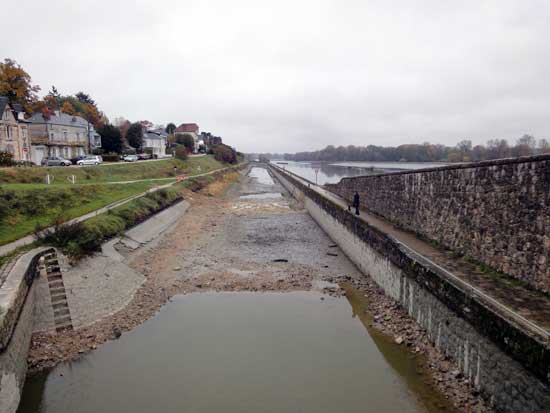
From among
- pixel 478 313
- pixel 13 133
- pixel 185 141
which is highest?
pixel 185 141

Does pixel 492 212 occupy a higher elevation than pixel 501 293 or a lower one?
higher

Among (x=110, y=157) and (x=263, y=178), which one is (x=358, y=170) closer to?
(x=263, y=178)

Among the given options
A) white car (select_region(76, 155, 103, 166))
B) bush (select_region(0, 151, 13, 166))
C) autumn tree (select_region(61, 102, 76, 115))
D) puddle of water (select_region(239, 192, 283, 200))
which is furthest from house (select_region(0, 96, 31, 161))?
autumn tree (select_region(61, 102, 76, 115))

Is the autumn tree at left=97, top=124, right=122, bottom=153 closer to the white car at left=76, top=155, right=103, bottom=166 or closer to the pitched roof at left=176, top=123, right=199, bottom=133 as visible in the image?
the white car at left=76, top=155, right=103, bottom=166

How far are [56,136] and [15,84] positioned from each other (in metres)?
14.0

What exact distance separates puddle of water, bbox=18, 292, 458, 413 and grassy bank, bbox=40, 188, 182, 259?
5108 mm

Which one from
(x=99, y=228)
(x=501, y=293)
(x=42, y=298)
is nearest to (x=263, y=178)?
(x=99, y=228)

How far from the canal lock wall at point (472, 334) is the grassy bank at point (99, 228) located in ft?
40.9

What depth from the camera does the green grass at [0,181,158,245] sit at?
56.7 ft

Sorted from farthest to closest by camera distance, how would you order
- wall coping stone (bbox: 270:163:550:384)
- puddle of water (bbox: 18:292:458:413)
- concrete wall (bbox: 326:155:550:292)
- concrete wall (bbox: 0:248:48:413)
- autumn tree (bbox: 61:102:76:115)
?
autumn tree (bbox: 61:102:76:115) < concrete wall (bbox: 326:155:550:292) < puddle of water (bbox: 18:292:458:413) < concrete wall (bbox: 0:248:48:413) < wall coping stone (bbox: 270:163:550:384)

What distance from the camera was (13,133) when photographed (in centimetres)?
3938

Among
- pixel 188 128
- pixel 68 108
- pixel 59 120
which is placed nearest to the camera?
pixel 59 120

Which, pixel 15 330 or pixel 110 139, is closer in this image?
pixel 15 330

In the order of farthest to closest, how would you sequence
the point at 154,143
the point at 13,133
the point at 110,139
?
the point at 154,143
the point at 110,139
the point at 13,133
